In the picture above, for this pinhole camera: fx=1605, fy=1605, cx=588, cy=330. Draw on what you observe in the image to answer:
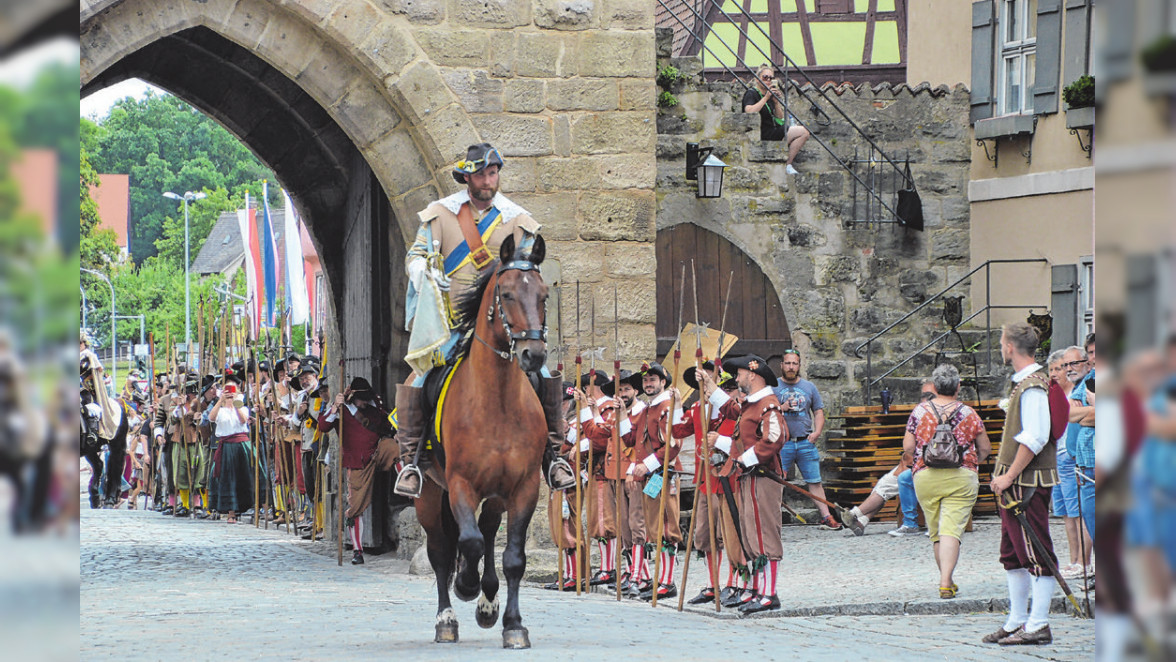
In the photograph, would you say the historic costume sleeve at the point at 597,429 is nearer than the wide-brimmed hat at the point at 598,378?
Yes

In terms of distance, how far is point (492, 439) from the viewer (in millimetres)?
7660

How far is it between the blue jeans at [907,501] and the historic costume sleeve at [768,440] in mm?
5266

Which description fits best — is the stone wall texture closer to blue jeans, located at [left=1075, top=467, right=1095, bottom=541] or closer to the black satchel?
blue jeans, located at [left=1075, top=467, right=1095, bottom=541]

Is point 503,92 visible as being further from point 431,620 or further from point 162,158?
point 162,158

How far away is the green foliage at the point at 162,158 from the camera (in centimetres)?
8994

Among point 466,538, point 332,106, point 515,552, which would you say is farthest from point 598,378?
point 466,538

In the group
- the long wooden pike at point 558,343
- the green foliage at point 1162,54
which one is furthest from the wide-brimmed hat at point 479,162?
the green foliage at point 1162,54

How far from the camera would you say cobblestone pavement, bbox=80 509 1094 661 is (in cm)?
757

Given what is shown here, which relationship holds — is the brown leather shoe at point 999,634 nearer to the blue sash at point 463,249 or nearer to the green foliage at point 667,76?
the blue sash at point 463,249

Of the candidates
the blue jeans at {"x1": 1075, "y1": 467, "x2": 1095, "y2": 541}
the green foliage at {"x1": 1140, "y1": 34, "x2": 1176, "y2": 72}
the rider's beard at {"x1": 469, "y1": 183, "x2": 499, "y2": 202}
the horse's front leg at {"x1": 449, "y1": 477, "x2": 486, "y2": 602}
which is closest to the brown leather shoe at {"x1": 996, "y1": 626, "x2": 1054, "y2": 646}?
the blue jeans at {"x1": 1075, "y1": 467, "x2": 1095, "y2": 541}

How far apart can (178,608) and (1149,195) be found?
9.90 metres

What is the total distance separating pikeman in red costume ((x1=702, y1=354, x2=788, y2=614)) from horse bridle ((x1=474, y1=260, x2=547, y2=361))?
2687mm

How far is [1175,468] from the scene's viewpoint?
3.71 ft

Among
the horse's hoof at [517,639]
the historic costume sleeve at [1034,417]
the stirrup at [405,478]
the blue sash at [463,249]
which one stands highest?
the blue sash at [463,249]
